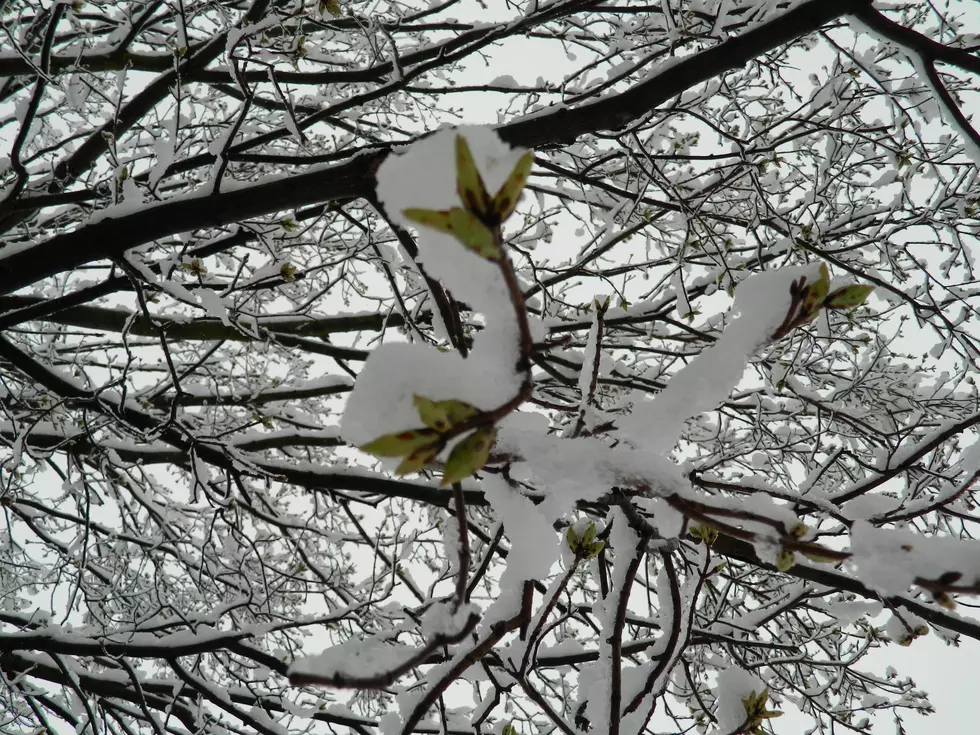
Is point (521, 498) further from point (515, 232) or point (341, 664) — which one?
point (515, 232)

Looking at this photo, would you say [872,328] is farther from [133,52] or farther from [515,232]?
[133,52]

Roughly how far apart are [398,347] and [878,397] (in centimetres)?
419

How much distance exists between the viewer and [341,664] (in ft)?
2.04

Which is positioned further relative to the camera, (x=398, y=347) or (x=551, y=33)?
(x=551, y=33)

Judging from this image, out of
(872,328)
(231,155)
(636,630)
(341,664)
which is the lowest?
(341,664)

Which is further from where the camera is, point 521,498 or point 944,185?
point 944,185

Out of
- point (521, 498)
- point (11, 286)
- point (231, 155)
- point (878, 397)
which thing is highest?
point (878, 397)

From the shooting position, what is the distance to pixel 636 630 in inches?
118

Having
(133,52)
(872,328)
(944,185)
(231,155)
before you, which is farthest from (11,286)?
(872,328)

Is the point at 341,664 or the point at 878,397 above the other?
the point at 878,397

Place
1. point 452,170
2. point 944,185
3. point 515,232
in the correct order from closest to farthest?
point 452,170 < point 944,185 < point 515,232

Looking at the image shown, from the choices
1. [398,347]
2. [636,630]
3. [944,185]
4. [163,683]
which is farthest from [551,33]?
[163,683]

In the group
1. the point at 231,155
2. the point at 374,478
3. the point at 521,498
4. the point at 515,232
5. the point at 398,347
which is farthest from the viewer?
the point at 515,232

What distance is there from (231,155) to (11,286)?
1026 millimetres
